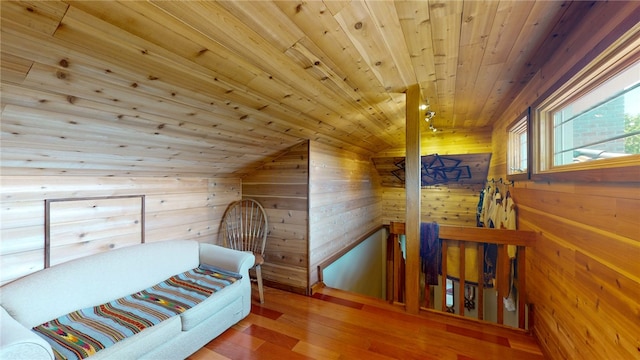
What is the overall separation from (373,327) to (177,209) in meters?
2.38

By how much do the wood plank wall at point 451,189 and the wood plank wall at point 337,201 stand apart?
2.45 feet

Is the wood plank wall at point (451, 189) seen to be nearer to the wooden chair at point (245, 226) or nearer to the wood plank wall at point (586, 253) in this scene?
the wood plank wall at point (586, 253)

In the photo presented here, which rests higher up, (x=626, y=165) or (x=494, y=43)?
(x=494, y=43)

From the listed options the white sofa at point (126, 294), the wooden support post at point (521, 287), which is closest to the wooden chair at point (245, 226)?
the white sofa at point (126, 294)

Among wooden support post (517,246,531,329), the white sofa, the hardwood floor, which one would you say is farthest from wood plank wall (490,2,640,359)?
the white sofa

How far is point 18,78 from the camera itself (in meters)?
1.14

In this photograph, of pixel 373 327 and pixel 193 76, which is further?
pixel 373 327

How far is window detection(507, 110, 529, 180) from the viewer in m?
2.57

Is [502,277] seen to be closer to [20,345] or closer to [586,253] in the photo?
[586,253]

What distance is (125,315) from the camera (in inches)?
68.9

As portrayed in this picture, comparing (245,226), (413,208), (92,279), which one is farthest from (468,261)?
(92,279)

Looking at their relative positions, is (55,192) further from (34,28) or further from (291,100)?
(291,100)

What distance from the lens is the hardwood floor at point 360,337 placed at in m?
1.89

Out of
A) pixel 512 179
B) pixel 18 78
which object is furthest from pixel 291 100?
pixel 512 179
